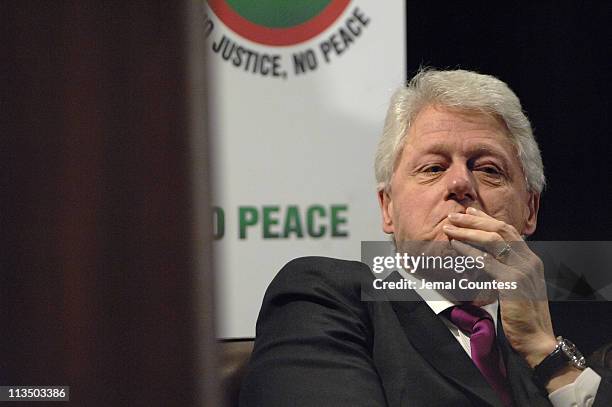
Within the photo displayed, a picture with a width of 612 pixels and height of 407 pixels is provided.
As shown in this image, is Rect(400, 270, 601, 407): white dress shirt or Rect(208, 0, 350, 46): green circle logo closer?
Rect(400, 270, 601, 407): white dress shirt

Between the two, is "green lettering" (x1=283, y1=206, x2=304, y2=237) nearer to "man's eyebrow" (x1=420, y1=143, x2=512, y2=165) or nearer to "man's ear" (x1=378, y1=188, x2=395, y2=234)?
"man's ear" (x1=378, y1=188, x2=395, y2=234)

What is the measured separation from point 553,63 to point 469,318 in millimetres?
521

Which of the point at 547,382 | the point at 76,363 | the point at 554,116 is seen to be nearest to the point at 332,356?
the point at 547,382

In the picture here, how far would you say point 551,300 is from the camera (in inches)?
69.7

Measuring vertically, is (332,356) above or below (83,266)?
below

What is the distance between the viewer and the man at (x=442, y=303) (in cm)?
173

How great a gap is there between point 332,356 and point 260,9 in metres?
0.69

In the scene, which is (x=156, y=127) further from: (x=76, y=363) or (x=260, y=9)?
(x=260, y=9)

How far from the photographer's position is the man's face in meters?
1.77

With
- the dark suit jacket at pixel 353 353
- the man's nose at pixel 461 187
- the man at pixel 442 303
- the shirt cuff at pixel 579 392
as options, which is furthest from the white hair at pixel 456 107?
the shirt cuff at pixel 579 392

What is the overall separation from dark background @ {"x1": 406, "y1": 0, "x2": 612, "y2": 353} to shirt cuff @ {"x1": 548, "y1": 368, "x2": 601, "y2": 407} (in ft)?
0.96

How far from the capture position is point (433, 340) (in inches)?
70.4

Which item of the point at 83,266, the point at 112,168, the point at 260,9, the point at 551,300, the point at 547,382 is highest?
the point at 260,9

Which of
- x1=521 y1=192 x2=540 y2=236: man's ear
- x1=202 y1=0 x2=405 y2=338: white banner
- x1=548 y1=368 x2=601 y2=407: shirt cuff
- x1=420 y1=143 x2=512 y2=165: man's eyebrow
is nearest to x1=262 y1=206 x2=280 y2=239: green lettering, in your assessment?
x1=202 y1=0 x2=405 y2=338: white banner
